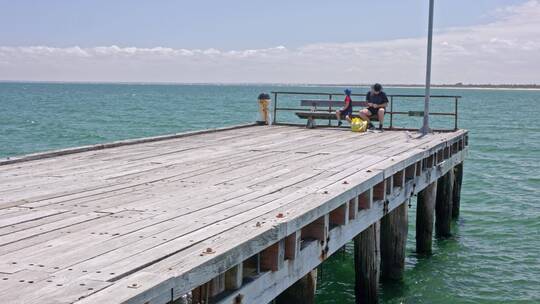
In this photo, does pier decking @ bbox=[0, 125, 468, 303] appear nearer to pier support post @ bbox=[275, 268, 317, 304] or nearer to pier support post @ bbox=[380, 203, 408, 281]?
pier support post @ bbox=[275, 268, 317, 304]

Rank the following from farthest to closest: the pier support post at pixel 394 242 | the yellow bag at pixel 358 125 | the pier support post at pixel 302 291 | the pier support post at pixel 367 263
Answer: the yellow bag at pixel 358 125 < the pier support post at pixel 394 242 < the pier support post at pixel 367 263 < the pier support post at pixel 302 291

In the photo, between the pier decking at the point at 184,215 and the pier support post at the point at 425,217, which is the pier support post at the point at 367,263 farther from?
the pier support post at the point at 425,217

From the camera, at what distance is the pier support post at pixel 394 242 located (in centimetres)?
1190

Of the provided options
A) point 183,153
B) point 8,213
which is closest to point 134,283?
point 8,213

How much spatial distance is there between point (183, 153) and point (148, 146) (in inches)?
56.0

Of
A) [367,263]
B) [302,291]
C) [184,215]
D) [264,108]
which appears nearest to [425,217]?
[367,263]

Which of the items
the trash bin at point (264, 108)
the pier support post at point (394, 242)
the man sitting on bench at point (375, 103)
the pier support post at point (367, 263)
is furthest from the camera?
the trash bin at point (264, 108)

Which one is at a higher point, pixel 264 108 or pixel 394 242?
pixel 264 108

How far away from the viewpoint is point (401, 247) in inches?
474

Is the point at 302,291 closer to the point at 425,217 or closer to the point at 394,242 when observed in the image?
the point at 394,242

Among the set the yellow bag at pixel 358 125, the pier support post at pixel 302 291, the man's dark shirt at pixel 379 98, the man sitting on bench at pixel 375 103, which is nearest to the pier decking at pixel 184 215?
the pier support post at pixel 302 291

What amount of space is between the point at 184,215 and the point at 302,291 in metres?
1.96

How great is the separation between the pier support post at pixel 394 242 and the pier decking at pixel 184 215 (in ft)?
1.66

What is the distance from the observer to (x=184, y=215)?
6.59m
